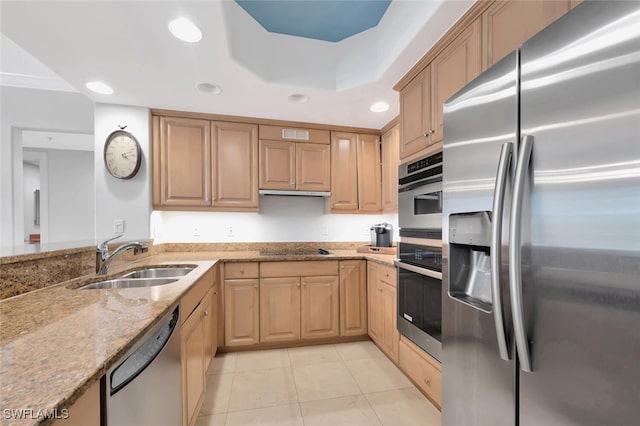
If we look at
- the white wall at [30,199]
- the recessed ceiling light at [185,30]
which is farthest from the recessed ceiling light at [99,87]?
the white wall at [30,199]

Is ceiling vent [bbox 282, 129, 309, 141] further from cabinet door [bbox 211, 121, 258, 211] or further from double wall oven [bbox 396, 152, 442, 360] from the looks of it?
double wall oven [bbox 396, 152, 442, 360]

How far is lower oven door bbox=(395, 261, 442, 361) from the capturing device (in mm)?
1578

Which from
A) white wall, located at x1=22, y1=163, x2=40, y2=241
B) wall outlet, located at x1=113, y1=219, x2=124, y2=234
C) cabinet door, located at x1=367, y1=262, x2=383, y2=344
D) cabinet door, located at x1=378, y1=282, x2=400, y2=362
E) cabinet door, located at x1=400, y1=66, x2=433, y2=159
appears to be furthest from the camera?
white wall, located at x1=22, y1=163, x2=40, y2=241

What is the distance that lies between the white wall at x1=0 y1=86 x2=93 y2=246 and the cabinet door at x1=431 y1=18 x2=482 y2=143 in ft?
11.2

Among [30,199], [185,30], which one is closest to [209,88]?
[185,30]

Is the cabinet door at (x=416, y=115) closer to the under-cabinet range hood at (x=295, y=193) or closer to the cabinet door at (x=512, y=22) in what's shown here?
the cabinet door at (x=512, y=22)

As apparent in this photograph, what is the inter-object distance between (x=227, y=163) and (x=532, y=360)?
273 centimetres

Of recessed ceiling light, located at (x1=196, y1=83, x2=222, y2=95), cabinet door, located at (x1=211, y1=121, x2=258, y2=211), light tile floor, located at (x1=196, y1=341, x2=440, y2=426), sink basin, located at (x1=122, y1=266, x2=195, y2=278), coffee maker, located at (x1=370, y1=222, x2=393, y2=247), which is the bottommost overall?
light tile floor, located at (x1=196, y1=341, x2=440, y2=426)

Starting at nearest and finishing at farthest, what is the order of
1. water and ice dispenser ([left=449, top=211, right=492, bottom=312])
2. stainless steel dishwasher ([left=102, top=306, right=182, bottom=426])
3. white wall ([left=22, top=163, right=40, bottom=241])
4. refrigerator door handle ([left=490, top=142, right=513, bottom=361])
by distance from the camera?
stainless steel dishwasher ([left=102, top=306, right=182, bottom=426]) → refrigerator door handle ([left=490, top=142, right=513, bottom=361]) → water and ice dispenser ([left=449, top=211, right=492, bottom=312]) → white wall ([left=22, top=163, right=40, bottom=241])

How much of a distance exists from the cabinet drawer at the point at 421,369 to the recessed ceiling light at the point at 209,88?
A: 252 centimetres

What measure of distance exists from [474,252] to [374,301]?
5.06 feet

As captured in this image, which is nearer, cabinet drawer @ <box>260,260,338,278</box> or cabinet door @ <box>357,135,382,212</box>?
cabinet drawer @ <box>260,260,338,278</box>

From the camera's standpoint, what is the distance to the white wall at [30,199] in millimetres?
5098

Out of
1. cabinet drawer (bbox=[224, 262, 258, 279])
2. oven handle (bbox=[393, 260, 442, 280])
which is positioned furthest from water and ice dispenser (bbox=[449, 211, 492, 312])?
cabinet drawer (bbox=[224, 262, 258, 279])
